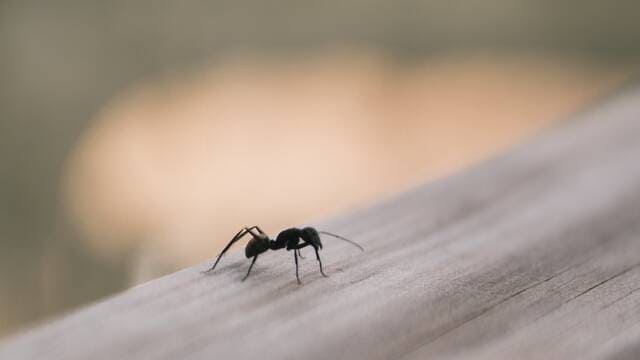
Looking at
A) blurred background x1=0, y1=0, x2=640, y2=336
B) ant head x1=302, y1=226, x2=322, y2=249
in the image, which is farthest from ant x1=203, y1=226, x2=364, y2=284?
blurred background x1=0, y1=0, x2=640, y2=336

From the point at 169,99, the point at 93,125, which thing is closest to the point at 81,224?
the point at 93,125

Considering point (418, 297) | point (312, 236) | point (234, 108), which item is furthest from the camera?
point (234, 108)

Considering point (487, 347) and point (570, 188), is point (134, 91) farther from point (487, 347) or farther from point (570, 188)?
point (487, 347)

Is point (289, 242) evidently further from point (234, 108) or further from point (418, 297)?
point (234, 108)

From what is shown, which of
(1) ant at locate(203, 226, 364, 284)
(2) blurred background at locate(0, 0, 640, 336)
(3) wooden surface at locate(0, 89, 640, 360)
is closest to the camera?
(3) wooden surface at locate(0, 89, 640, 360)

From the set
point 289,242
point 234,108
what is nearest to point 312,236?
point 289,242

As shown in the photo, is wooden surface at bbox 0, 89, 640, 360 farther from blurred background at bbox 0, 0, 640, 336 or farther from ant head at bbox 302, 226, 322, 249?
blurred background at bbox 0, 0, 640, 336
